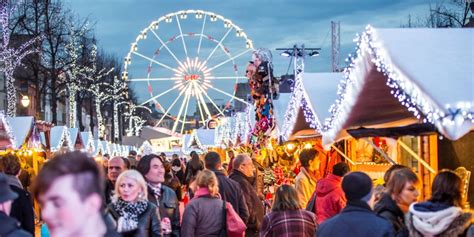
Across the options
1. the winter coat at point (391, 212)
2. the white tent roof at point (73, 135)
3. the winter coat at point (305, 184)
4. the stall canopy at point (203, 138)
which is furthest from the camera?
the stall canopy at point (203, 138)

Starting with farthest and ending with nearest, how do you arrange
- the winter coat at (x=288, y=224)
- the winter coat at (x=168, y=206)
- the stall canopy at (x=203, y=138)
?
the stall canopy at (x=203, y=138)
the winter coat at (x=168, y=206)
the winter coat at (x=288, y=224)

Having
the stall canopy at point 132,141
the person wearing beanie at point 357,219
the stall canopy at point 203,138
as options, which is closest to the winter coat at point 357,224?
the person wearing beanie at point 357,219

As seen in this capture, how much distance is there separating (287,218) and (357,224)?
1801 millimetres

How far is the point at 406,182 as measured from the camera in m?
6.59

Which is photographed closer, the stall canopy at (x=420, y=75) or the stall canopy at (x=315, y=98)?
the stall canopy at (x=420, y=75)

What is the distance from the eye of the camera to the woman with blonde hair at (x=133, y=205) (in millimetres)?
6777

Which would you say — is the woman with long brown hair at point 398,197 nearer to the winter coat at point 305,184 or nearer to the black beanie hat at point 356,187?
the black beanie hat at point 356,187

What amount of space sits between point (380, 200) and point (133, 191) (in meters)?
2.01

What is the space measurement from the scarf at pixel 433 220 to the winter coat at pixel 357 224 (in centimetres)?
27

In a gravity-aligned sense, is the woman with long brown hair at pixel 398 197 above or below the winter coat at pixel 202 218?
above

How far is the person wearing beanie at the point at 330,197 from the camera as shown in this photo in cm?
887

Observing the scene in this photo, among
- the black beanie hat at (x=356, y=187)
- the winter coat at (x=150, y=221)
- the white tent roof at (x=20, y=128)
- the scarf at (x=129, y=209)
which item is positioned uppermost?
the white tent roof at (x=20, y=128)

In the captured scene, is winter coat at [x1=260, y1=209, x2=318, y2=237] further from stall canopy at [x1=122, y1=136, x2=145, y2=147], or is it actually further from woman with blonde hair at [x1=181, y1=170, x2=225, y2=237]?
stall canopy at [x1=122, y1=136, x2=145, y2=147]

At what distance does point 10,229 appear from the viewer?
5105mm
